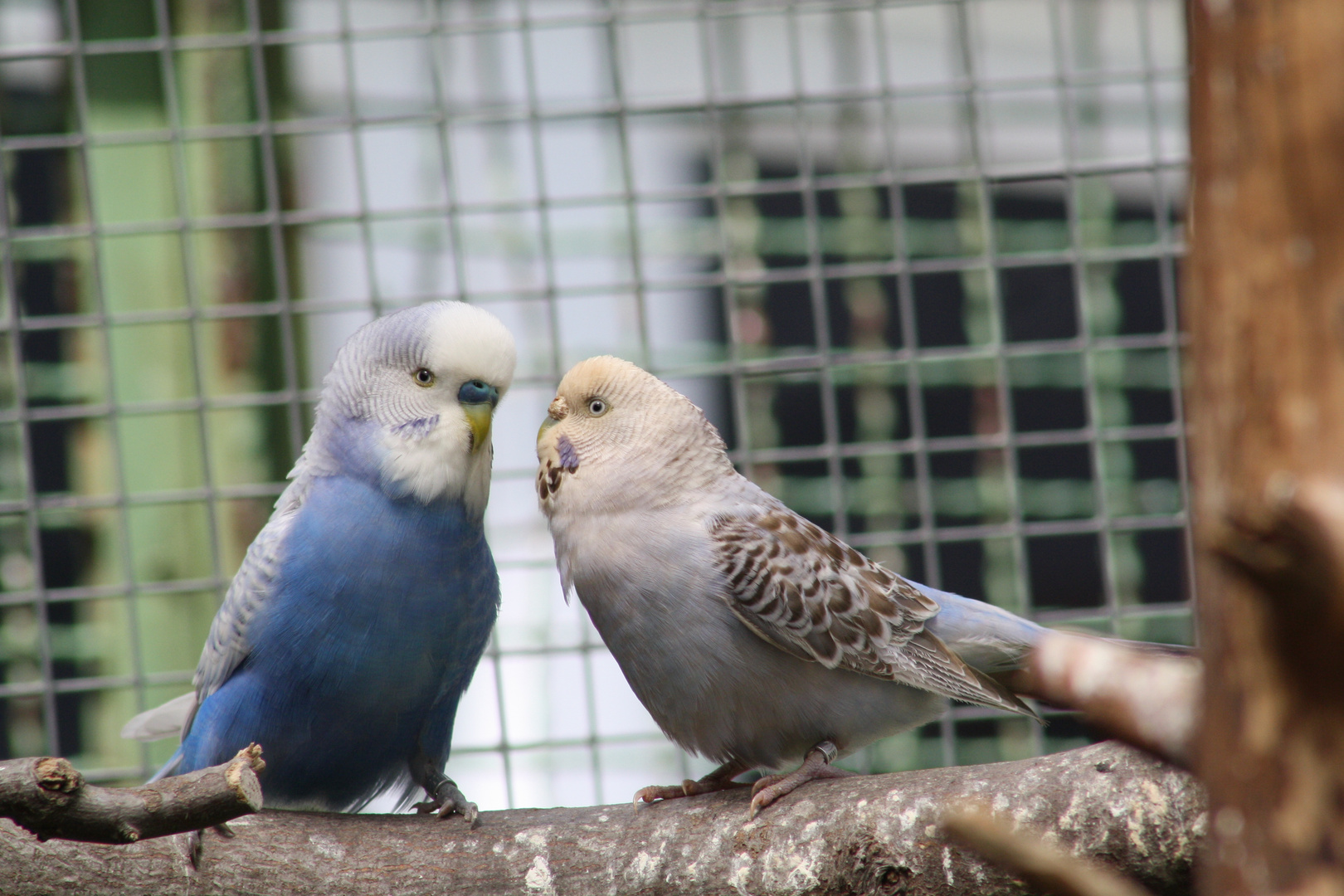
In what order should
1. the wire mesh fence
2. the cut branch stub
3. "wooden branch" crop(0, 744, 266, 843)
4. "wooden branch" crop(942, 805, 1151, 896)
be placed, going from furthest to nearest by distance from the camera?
the wire mesh fence < "wooden branch" crop(0, 744, 266, 843) < "wooden branch" crop(942, 805, 1151, 896) < the cut branch stub

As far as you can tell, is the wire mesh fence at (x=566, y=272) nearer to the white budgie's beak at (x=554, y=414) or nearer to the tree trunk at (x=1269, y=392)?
the white budgie's beak at (x=554, y=414)

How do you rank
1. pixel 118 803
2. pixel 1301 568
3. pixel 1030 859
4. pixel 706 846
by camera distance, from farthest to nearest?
pixel 706 846
pixel 118 803
pixel 1030 859
pixel 1301 568

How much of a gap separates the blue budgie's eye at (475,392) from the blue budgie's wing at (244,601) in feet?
0.85

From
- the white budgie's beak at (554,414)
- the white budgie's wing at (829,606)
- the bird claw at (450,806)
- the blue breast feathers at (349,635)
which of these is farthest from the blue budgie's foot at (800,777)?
the white budgie's beak at (554,414)

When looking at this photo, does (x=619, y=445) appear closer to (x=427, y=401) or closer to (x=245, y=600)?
(x=427, y=401)

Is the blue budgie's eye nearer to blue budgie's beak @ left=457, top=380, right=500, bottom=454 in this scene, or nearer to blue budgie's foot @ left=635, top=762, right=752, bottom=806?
blue budgie's beak @ left=457, top=380, right=500, bottom=454

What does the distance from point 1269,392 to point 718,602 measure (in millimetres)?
1021

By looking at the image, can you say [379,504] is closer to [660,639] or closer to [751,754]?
[660,639]

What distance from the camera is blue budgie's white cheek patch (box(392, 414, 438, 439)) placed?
153cm

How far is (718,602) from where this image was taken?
1.49m

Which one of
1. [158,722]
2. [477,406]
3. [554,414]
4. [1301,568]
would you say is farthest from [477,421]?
[1301,568]

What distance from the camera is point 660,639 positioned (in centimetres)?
148

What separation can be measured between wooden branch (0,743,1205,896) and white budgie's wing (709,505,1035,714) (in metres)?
0.19

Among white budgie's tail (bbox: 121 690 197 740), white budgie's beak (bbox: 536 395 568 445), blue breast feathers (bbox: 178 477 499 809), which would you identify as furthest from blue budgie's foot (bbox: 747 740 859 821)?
white budgie's tail (bbox: 121 690 197 740)
